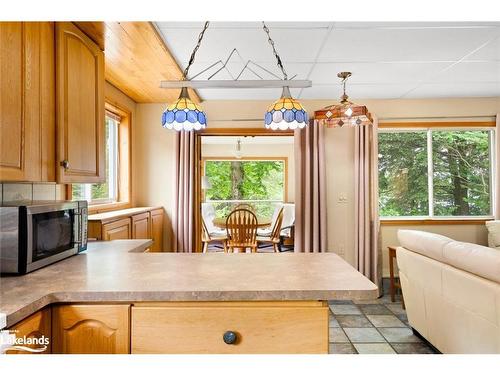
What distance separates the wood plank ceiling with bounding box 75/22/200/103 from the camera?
2.09 metres

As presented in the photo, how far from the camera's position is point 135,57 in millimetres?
2602

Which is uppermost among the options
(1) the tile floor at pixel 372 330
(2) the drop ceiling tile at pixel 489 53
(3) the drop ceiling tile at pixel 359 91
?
(2) the drop ceiling tile at pixel 489 53

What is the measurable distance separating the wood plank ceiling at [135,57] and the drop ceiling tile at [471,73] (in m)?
2.51

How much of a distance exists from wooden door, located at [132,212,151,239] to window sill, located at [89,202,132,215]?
1.02 feet

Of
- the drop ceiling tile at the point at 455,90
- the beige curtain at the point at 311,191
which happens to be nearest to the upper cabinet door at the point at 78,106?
the beige curtain at the point at 311,191

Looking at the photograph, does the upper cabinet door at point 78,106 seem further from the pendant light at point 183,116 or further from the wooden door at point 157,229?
the wooden door at point 157,229

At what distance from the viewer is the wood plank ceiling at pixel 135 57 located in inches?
82.4

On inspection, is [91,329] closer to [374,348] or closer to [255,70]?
[374,348]

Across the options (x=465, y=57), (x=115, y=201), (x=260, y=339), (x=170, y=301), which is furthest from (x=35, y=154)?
(x=465, y=57)

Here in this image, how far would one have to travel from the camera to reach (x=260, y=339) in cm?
120

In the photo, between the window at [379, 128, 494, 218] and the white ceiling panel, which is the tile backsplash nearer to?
the white ceiling panel

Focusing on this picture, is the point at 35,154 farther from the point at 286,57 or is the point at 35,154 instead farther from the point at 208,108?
the point at 208,108

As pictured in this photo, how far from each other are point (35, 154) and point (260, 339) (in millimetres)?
1229
